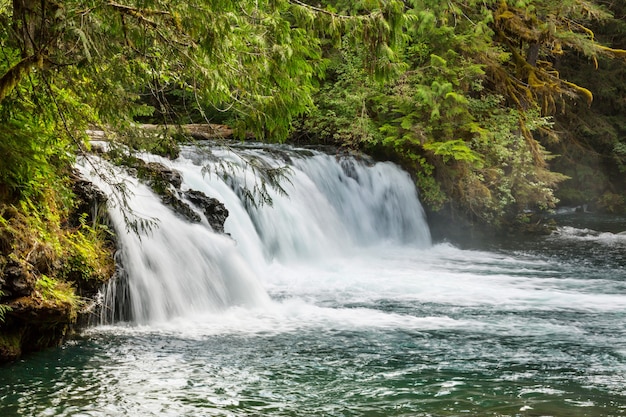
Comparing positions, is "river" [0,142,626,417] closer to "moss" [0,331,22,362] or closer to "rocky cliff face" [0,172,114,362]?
"moss" [0,331,22,362]

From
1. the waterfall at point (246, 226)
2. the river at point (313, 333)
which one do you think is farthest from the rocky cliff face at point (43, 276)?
the waterfall at point (246, 226)

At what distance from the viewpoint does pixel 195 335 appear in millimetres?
7941

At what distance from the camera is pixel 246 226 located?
12.8 m

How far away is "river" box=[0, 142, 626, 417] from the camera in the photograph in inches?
231

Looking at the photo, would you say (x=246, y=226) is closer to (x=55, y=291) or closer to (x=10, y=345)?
(x=55, y=291)

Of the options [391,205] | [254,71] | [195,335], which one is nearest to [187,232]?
[195,335]

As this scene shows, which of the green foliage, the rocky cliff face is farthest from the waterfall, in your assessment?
the green foliage

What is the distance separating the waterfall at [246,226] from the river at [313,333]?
0.03m

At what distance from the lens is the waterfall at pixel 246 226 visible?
338 inches

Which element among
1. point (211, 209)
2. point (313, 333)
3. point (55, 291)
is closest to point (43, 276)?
point (55, 291)

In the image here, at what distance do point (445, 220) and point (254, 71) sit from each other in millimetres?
13254

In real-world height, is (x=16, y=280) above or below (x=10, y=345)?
above

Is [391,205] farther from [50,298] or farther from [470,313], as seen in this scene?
[50,298]

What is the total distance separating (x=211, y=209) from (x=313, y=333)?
10.7 ft
